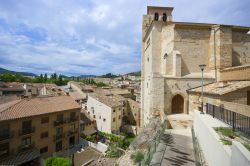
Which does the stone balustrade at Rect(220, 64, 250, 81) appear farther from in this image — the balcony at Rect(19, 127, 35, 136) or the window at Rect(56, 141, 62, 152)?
the window at Rect(56, 141, 62, 152)

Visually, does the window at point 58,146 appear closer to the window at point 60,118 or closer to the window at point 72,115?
the window at point 60,118

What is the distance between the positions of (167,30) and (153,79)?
6.06 meters

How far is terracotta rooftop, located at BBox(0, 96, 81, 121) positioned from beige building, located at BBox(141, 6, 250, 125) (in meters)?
13.4

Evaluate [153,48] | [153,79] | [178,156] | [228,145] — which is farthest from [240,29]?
[228,145]

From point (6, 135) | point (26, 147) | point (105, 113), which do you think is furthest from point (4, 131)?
point (105, 113)

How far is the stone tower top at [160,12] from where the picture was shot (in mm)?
25375

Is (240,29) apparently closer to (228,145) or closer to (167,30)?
(167,30)

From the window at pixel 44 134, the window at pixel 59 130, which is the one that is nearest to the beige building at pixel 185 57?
the window at pixel 59 130

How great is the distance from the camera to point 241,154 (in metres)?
3.51

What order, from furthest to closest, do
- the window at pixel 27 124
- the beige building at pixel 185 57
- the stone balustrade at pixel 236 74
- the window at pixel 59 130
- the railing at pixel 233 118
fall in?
the window at pixel 59 130 → the window at pixel 27 124 → the beige building at pixel 185 57 → the stone balustrade at pixel 236 74 → the railing at pixel 233 118

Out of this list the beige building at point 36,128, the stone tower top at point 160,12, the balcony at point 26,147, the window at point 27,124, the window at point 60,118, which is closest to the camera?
the beige building at point 36,128

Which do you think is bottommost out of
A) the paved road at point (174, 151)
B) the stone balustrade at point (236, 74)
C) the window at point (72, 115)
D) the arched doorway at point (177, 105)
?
the window at point (72, 115)

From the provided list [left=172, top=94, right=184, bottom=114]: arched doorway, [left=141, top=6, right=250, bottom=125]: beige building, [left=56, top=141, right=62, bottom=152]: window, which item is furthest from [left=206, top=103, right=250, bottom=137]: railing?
[left=56, top=141, right=62, bottom=152]: window

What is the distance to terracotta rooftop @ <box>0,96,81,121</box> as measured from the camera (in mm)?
19781
